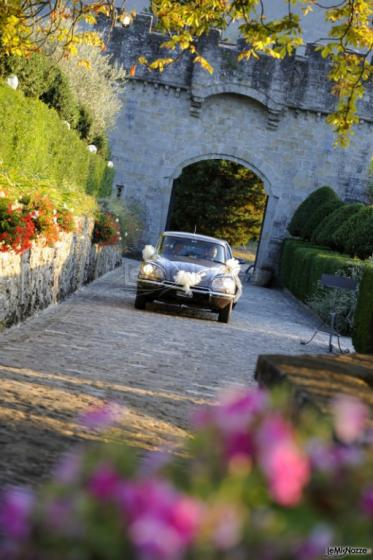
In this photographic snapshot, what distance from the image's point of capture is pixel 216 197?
141 feet

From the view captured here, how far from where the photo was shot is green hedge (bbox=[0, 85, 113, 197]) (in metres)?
13.5

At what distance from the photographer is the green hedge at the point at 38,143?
13461mm

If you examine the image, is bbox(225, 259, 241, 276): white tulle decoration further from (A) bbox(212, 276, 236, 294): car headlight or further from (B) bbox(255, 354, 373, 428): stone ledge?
(B) bbox(255, 354, 373, 428): stone ledge

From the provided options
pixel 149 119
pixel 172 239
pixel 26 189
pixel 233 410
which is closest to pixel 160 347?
pixel 26 189

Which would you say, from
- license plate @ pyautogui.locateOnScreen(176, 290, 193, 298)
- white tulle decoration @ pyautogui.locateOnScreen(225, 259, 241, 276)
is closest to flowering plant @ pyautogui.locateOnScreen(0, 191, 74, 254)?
license plate @ pyautogui.locateOnScreen(176, 290, 193, 298)

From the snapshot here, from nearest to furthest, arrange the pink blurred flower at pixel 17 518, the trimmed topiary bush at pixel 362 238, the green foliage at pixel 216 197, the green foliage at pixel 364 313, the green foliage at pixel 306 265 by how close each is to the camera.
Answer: the pink blurred flower at pixel 17 518, the green foliage at pixel 364 313, the green foliage at pixel 306 265, the trimmed topiary bush at pixel 362 238, the green foliage at pixel 216 197

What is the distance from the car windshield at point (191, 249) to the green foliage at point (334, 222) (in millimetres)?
8215

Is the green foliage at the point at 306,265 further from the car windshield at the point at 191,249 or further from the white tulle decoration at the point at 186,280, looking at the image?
the white tulle decoration at the point at 186,280

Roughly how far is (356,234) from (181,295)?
26.4ft

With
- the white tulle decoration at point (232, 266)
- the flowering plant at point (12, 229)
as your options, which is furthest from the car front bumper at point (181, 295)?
the flowering plant at point (12, 229)

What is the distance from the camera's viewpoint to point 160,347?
9383 mm

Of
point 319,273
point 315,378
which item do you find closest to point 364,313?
point 319,273

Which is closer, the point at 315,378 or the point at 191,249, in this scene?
the point at 315,378

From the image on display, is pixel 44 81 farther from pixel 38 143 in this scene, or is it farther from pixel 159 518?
pixel 159 518
